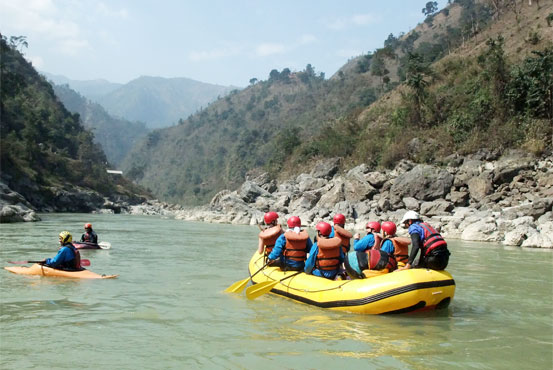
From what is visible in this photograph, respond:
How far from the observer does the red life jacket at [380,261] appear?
298 inches

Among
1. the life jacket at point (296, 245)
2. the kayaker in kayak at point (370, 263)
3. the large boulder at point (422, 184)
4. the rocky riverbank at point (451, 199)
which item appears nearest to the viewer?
the kayaker in kayak at point (370, 263)

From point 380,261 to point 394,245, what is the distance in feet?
1.73

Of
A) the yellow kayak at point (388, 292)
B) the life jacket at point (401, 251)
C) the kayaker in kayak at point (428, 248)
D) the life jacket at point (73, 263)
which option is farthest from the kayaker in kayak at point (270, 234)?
the life jacket at point (73, 263)

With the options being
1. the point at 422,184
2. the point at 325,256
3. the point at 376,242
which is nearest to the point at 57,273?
the point at 325,256

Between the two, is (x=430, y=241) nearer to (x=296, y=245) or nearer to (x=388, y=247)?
(x=388, y=247)

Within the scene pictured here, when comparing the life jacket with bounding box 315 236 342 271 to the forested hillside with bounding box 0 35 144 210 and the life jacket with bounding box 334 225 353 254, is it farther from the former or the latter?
the forested hillside with bounding box 0 35 144 210

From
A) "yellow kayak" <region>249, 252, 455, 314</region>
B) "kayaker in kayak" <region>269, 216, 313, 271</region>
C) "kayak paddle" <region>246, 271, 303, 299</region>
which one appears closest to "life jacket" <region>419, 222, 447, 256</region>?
"yellow kayak" <region>249, 252, 455, 314</region>

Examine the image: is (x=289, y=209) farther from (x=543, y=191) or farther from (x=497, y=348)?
(x=497, y=348)

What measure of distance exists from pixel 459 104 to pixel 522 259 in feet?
79.6

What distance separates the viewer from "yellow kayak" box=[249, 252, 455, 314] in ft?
22.4

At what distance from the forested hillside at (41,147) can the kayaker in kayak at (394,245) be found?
40492 millimetres

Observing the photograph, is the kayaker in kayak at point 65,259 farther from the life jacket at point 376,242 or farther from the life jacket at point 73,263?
the life jacket at point 376,242

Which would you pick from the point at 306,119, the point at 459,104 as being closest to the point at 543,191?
the point at 459,104

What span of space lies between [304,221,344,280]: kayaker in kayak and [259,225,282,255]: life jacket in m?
0.97
